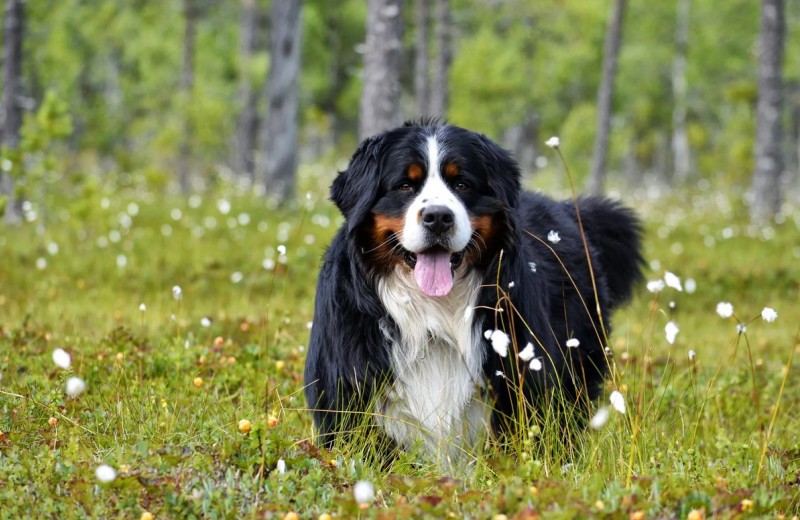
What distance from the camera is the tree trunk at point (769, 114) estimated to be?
12.8m

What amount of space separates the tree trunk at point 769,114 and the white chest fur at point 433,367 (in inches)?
437

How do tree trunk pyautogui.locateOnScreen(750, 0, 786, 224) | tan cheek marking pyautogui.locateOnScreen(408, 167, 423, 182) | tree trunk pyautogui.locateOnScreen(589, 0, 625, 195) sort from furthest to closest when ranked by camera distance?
tree trunk pyautogui.locateOnScreen(589, 0, 625, 195) < tree trunk pyautogui.locateOnScreen(750, 0, 786, 224) < tan cheek marking pyautogui.locateOnScreen(408, 167, 423, 182)

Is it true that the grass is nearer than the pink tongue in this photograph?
Yes

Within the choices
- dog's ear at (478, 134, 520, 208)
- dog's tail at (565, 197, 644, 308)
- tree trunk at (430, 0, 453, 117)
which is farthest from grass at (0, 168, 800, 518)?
tree trunk at (430, 0, 453, 117)

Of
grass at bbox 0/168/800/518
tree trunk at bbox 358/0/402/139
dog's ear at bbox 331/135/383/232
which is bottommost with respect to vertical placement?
grass at bbox 0/168/800/518

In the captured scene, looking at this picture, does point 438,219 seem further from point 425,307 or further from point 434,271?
point 425,307

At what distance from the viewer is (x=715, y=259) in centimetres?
1059

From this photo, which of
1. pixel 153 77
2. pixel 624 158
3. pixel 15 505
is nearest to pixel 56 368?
pixel 15 505

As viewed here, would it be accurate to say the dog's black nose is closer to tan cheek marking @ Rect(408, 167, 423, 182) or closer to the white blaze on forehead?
the white blaze on forehead

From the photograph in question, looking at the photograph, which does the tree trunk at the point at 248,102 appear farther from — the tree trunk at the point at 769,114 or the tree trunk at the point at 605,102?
the tree trunk at the point at 769,114

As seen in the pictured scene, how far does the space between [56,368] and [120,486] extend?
1965 millimetres

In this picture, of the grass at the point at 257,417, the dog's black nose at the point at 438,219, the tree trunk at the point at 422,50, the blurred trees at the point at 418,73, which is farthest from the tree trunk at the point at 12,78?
the dog's black nose at the point at 438,219

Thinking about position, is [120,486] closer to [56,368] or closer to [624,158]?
[56,368]

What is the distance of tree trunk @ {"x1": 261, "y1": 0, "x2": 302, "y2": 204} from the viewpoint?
13.5m
